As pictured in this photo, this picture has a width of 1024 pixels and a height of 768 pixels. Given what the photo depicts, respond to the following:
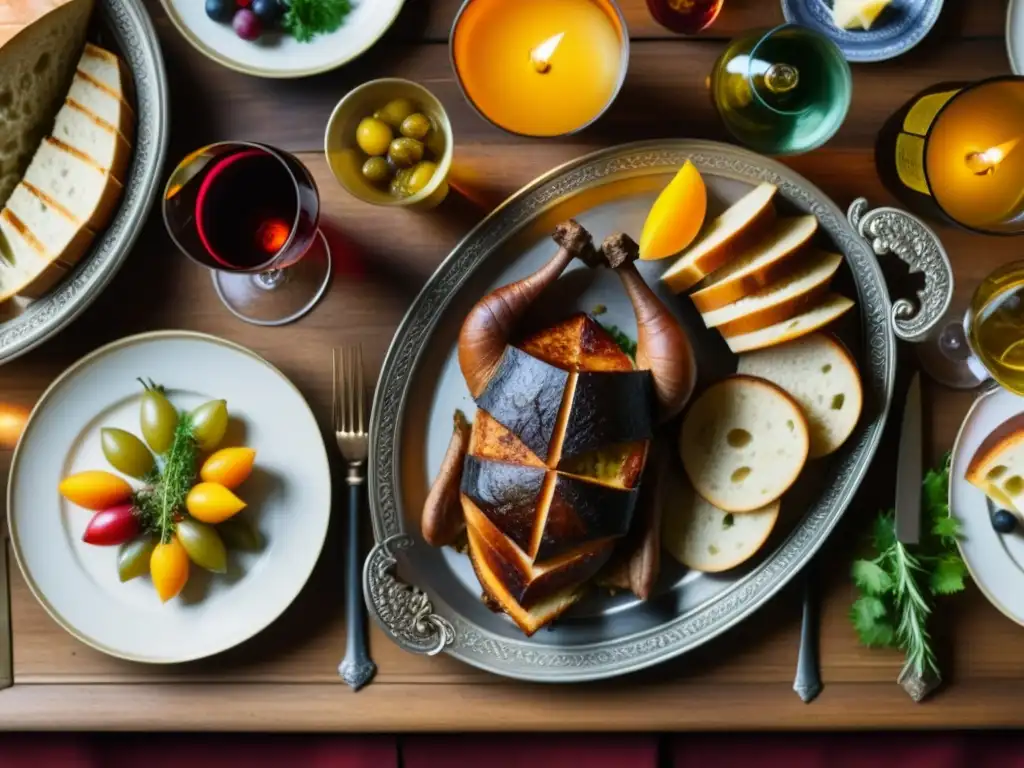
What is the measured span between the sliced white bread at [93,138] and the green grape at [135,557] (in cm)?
50

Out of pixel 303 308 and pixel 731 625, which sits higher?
pixel 303 308

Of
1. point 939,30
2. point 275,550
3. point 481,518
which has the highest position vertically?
point 939,30

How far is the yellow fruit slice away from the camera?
44.3 inches

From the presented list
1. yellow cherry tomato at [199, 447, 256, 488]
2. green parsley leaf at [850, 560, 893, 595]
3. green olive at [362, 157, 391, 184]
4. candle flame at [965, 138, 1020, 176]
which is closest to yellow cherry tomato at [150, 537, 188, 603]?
yellow cherry tomato at [199, 447, 256, 488]

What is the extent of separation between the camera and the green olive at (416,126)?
1110mm

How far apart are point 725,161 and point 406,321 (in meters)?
0.48

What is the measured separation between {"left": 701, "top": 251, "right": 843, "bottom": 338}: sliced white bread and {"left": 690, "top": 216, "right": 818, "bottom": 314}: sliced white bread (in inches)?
0.4

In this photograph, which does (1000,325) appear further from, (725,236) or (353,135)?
(353,135)

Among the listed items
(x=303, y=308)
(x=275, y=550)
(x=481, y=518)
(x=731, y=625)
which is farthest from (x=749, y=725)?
(x=303, y=308)

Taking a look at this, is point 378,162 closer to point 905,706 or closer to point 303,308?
point 303,308

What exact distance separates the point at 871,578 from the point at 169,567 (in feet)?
3.07

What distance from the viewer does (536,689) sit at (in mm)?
1224

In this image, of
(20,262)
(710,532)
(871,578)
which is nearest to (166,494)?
(20,262)

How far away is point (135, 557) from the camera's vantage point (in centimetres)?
117
